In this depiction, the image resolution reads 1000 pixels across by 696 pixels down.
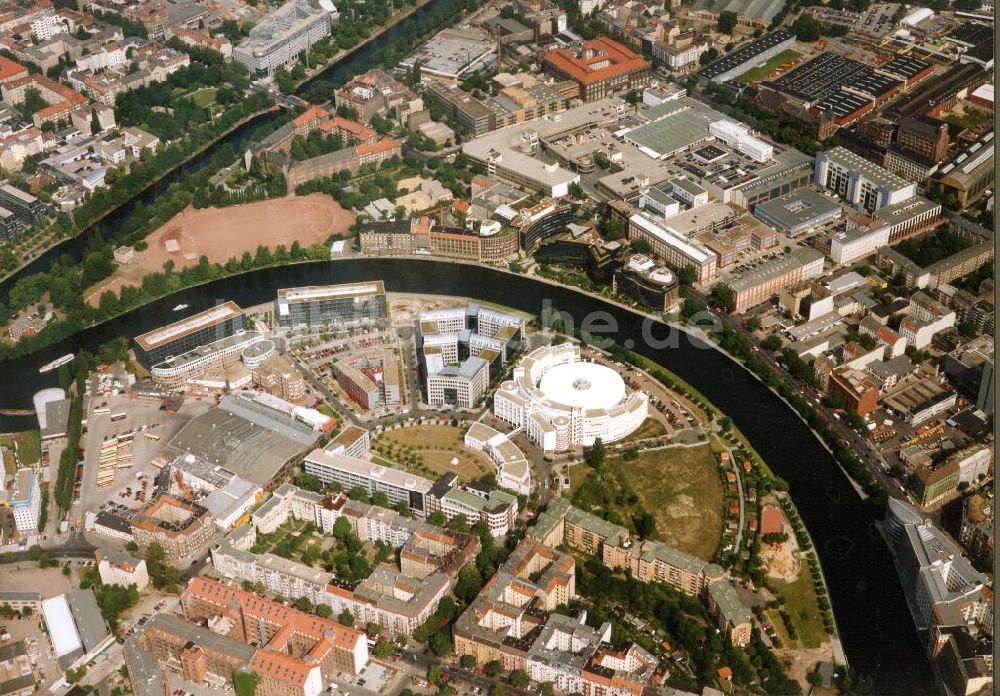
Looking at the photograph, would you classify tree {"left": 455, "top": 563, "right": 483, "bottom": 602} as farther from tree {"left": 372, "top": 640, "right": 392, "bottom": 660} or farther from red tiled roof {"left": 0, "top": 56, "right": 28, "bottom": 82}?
red tiled roof {"left": 0, "top": 56, "right": 28, "bottom": 82}

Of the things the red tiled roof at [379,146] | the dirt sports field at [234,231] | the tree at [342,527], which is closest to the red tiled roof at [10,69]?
the dirt sports field at [234,231]

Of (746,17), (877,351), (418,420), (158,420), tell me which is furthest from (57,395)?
(746,17)

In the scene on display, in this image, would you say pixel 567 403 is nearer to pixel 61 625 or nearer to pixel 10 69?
pixel 61 625

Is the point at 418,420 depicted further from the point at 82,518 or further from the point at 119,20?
the point at 119,20

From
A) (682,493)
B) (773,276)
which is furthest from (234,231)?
(682,493)

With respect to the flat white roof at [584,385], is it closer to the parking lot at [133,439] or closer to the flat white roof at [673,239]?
the flat white roof at [673,239]

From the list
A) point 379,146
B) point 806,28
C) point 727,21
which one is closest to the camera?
point 379,146

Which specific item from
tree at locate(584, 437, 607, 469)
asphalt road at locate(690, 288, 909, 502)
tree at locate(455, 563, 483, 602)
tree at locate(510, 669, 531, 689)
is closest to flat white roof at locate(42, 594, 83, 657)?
tree at locate(455, 563, 483, 602)
